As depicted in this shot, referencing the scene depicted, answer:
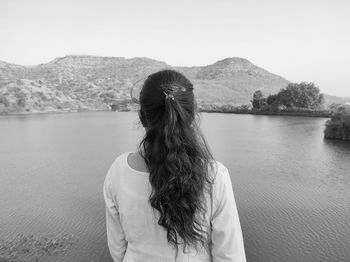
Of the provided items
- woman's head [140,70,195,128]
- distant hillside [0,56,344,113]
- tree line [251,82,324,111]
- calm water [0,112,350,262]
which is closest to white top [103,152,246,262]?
woman's head [140,70,195,128]

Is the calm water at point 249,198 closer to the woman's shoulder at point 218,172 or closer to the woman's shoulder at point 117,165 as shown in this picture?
the woman's shoulder at point 117,165

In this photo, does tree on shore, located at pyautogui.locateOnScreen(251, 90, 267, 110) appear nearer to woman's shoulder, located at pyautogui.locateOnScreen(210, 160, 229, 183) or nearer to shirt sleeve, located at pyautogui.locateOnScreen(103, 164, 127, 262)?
shirt sleeve, located at pyautogui.locateOnScreen(103, 164, 127, 262)

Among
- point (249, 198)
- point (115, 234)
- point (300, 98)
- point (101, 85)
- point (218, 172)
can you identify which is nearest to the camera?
point (218, 172)

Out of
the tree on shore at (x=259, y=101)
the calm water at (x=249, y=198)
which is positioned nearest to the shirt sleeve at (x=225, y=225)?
the calm water at (x=249, y=198)

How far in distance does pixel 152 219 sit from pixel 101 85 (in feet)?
458

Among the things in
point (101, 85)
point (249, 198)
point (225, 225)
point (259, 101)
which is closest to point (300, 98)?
point (259, 101)

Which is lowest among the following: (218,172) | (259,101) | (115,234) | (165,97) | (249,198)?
(249,198)

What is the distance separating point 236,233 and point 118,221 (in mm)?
658

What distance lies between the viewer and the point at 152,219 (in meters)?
1.50

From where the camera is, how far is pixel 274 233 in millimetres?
8117

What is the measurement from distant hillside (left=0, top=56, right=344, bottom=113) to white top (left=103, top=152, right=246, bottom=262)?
62.4 meters

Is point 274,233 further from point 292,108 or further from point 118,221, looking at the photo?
point 292,108

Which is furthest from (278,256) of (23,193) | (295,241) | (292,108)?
(292,108)

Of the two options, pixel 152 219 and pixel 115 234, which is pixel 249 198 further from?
pixel 152 219
